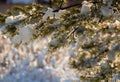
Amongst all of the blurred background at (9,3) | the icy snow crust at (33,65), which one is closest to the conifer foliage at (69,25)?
the icy snow crust at (33,65)

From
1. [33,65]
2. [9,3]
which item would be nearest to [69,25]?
[33,65]

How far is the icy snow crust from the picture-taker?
9531mm

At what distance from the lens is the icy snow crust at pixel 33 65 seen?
953 cm

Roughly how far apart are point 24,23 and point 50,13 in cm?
25

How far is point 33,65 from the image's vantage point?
33.2 ft

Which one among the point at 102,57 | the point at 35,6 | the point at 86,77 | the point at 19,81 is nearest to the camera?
the point at 35,6

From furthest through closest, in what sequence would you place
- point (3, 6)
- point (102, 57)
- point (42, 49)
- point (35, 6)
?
point (3, 6)
point (42, 49)
point (102, 57)
point (35, 6)

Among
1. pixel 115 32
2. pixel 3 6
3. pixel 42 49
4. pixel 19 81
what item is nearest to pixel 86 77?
pixel 115 32

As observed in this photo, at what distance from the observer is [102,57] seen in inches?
162

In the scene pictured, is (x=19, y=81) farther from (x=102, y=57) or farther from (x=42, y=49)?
(x=102, y=57)

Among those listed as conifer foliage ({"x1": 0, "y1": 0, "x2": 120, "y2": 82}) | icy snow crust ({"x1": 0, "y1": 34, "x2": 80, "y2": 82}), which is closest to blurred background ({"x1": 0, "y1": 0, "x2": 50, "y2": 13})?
icy snow crust ({"x1": 0, "y1": 34, "x2": 80, "y2": 82})

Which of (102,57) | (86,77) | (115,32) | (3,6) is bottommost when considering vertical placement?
(3,6)

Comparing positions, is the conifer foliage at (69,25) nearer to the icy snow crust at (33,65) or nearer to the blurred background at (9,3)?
the icy snow crust at (33,65)

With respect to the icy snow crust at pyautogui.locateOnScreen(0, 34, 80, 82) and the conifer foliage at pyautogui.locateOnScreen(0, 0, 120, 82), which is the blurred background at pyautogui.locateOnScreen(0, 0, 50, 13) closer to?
the icy snow crust at pyautogui.locateOnScreen(0, 34, 80, 82)
